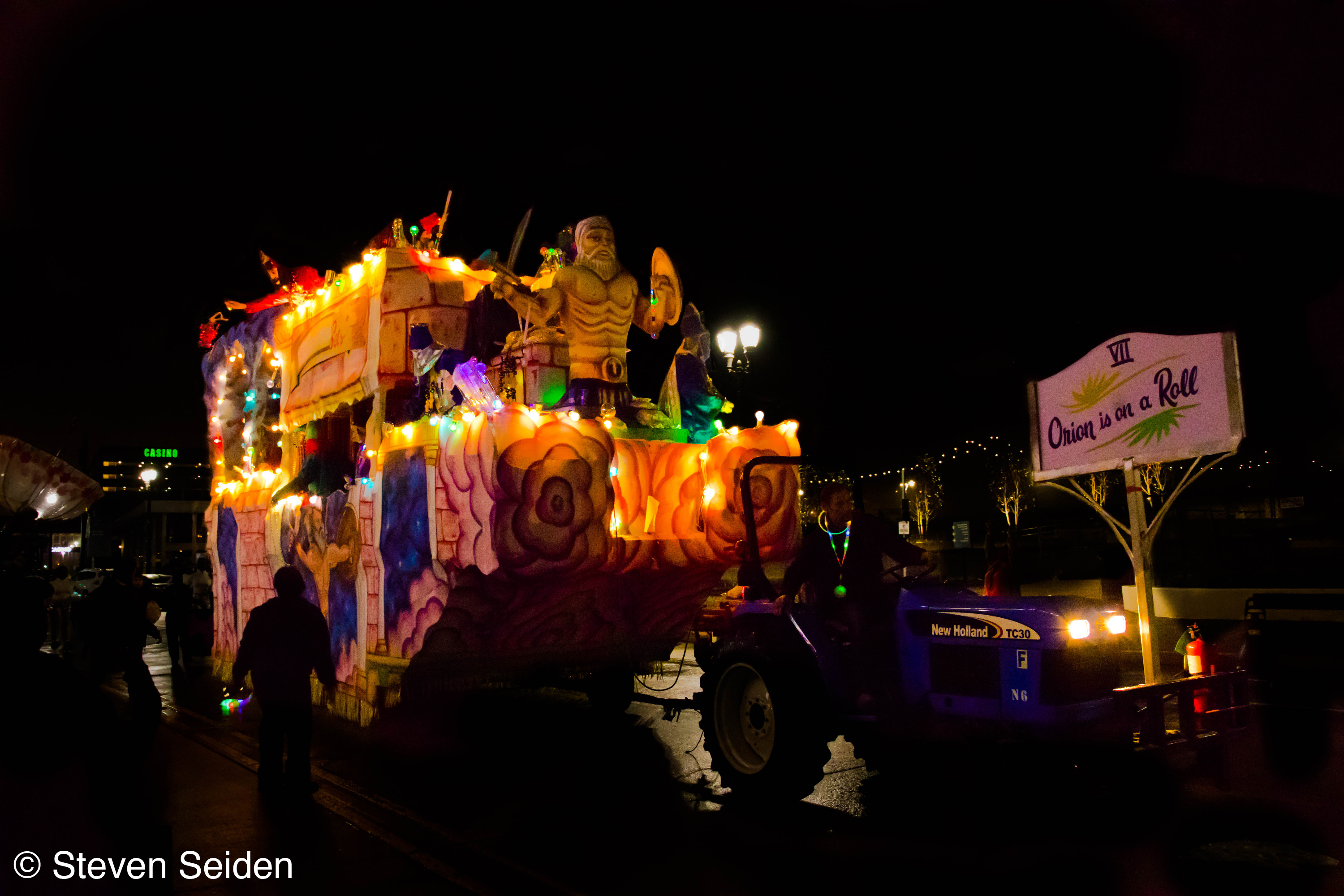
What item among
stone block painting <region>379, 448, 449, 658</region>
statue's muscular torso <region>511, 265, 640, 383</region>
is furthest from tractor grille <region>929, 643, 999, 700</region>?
statue's muscular torso <region>511, 265, 640, 383</region>

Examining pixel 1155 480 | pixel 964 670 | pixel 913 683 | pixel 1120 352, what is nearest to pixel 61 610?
pixel 913 683

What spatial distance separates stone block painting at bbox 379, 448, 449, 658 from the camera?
7.43 meters

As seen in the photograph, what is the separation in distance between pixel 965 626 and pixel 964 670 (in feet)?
0.83

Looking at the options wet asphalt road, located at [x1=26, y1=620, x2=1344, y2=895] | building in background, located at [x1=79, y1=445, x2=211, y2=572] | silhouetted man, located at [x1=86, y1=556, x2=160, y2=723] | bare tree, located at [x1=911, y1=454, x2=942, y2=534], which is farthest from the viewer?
building in background, located at [x1=79, y1=445, x2=211, y2=572]

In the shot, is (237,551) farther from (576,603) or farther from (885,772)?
(885,772)

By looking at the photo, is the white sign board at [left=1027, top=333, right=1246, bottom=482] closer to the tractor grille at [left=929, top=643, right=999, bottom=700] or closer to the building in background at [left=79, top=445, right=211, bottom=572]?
the tractor grille at [left=929, top=643, right=999, bottom=700]

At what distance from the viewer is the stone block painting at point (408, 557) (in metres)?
7.43

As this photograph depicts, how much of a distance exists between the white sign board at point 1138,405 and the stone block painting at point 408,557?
5.74 meters

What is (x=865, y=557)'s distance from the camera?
5613 mm

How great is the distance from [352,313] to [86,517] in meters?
32.6

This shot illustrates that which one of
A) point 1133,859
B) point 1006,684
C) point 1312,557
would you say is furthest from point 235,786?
point 1312,557

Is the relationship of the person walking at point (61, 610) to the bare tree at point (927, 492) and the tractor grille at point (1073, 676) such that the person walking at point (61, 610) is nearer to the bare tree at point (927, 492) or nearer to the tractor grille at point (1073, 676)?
the tractor grille at point (1073, 676)

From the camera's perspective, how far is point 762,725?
602 centimetres

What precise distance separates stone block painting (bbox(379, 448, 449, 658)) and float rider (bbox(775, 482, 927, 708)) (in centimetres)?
317
